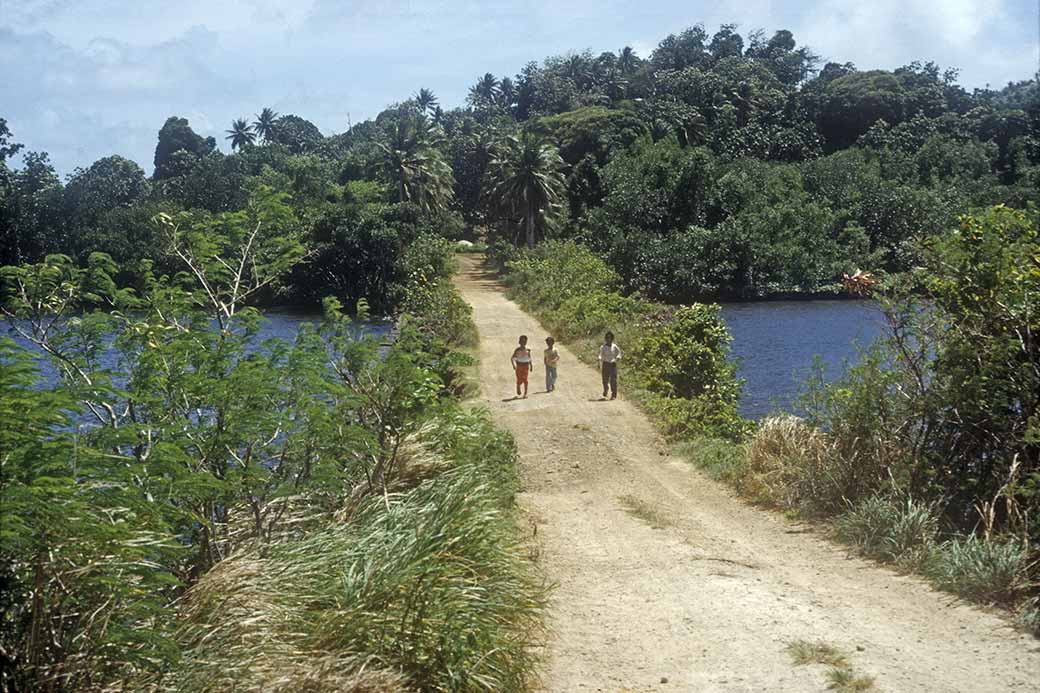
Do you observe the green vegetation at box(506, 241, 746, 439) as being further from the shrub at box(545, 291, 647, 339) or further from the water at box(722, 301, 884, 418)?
the water at box(722, 301, 884, 418)

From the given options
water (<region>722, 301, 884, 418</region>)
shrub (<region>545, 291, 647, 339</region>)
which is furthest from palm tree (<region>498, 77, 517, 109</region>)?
shrub (<region>545, 291, 647, 339</region>)

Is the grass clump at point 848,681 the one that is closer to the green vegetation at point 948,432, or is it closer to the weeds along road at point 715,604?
the weeds along road at point 715,604

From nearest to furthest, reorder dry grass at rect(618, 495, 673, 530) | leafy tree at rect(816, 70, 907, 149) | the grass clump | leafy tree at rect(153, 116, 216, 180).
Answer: the grass clump < dry grass at rect(618, 495, 673, 530) < leafy tree at rect(816, 70, 907, 149) < leafy tree at rect(153, 116, 216, 180)

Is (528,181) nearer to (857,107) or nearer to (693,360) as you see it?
(857,107)

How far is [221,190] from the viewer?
194ft

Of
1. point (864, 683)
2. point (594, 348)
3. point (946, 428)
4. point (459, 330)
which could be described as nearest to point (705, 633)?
point (864, 683)

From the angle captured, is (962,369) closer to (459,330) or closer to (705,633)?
(705,633)

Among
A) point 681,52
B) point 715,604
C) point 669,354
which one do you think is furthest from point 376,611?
point 681,52

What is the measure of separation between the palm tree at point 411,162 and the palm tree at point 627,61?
4752 cm

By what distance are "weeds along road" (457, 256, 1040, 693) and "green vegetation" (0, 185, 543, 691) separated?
67cm

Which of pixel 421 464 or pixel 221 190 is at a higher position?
pixel 221 190

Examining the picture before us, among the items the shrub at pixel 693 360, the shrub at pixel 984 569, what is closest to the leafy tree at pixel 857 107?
the shrub at pixel 693 360

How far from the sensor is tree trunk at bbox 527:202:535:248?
203 feet

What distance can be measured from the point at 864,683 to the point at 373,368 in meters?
5.22
